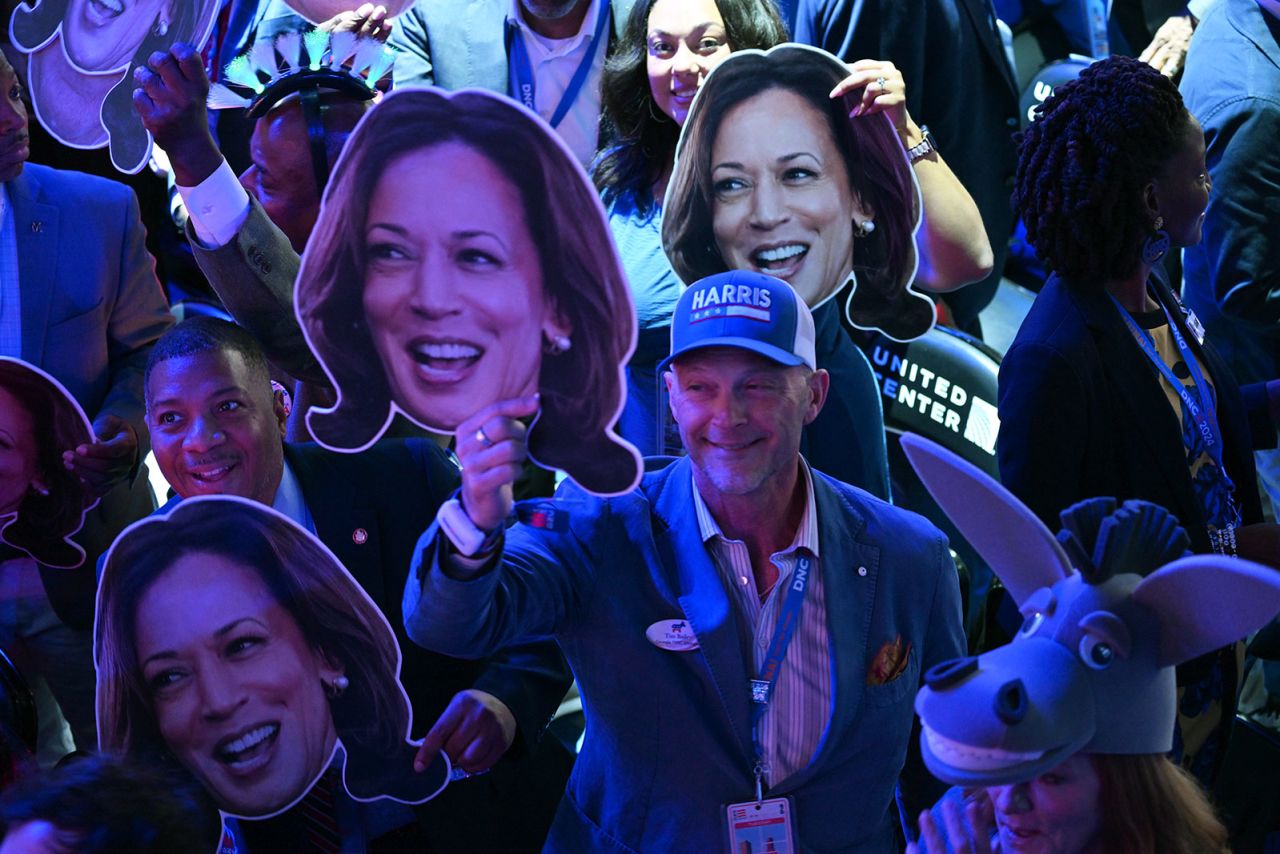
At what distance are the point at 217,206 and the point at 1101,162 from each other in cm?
162

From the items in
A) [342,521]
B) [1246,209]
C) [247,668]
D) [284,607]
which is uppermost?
[1246,209]

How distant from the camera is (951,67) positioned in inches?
128

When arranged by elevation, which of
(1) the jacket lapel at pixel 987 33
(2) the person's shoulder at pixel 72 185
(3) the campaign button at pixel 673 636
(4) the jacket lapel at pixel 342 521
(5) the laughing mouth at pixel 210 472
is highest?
(1) the jacket lapel at pixel 987 33

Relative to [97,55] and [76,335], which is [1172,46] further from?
[76,335]

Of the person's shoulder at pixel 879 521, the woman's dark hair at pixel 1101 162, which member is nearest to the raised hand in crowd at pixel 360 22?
the person's shoulder at pixel 879 521

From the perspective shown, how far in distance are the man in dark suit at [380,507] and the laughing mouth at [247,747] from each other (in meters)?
0.28

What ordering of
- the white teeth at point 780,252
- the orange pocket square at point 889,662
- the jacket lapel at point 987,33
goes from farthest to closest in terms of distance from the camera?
the jacket lapel at point 987,33 < the white teeth at point 780,252 < the orange pocket square at point 889,662

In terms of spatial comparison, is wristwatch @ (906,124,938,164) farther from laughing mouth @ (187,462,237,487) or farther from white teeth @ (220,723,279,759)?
white teeth @ (220,723,279,759)

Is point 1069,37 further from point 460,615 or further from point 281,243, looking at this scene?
point 460,615

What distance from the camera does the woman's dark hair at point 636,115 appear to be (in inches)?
118

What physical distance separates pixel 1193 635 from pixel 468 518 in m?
1.07

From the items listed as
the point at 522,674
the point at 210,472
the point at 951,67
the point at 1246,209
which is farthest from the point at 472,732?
the point at 1246,209

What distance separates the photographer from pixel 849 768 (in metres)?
2.63

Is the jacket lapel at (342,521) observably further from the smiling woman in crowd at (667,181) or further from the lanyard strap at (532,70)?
the lanyard strap at (532,70)
